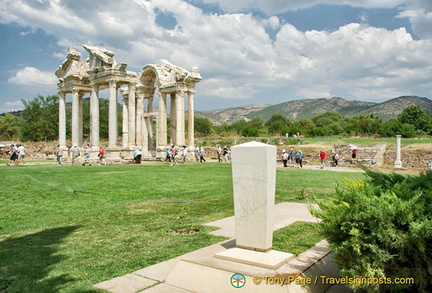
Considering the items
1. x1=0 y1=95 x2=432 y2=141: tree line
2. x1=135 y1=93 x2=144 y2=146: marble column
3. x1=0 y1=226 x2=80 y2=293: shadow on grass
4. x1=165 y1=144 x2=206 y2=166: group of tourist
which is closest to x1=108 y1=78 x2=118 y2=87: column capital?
x1=135 y1=93 x2=144 y2=146: marble column

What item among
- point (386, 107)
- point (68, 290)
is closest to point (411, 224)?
point (68, 290)

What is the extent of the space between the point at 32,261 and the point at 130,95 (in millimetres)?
24744

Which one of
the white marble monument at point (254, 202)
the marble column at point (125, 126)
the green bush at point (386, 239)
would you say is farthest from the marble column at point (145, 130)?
the green bush at point (386, 239)

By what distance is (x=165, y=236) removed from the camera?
6977 mm

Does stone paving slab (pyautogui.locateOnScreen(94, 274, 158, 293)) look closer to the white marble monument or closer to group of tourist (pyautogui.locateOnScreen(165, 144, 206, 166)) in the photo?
the white marble monument

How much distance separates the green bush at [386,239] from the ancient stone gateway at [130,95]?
2646 centimetres

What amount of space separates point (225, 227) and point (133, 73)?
2457cm

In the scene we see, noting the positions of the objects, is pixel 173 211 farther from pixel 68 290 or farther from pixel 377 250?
pixel 377 250

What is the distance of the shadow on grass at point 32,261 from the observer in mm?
4730

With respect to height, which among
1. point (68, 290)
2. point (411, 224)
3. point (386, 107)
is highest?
point (386, 107)

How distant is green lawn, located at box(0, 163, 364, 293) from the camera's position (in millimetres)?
5254

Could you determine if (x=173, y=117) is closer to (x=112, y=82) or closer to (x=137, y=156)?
(x=137, y=156)

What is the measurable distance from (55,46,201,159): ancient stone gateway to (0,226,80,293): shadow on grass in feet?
72.1

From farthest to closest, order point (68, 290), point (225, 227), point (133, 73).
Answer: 1. point (133, 73)
2. point (225, 227)
3. point (68, 290)
